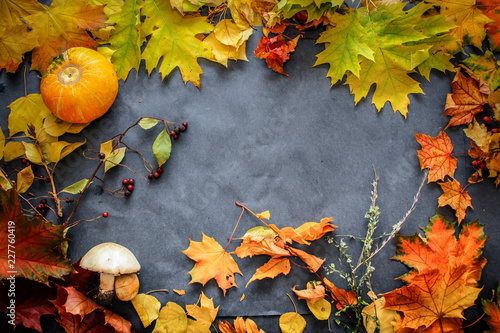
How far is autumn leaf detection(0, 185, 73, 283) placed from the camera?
1183 mm

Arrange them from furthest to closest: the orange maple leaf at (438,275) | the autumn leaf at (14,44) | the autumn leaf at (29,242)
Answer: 1. the autumn leaf at (14,44)
2. the orange maple leaf at (438,275)
3. the autumn leaf at (29,242)

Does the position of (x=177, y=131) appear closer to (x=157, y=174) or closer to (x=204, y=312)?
(x=157, y=174)

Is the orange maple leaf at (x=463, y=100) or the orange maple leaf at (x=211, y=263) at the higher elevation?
the orange maple leaf at (x=463, y=100)

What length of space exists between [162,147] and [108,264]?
52 cm

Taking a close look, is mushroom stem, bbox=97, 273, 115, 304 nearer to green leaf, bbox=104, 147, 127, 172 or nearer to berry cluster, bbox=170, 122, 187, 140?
green leaf, bbox=104, 147, 127, 172

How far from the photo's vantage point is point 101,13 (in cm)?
141

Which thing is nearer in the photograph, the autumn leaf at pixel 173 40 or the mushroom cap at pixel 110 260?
the mushroom cap at pixel 110 260

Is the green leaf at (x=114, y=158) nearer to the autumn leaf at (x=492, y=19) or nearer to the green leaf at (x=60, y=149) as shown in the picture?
the green leaf at (x=60, y=149)

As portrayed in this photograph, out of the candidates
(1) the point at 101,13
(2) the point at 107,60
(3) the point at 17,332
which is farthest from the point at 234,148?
(3) the point at 17,332

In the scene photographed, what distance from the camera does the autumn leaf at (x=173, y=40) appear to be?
4.72 ft

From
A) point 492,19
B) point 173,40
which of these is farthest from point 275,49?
point 492,19

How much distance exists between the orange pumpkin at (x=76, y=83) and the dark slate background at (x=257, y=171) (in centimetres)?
13

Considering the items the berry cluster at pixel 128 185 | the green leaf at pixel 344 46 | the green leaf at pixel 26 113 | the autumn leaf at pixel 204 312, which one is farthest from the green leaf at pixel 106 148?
the green leaf at pixel 344 46

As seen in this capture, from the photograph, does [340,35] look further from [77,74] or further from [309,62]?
[77,74]
